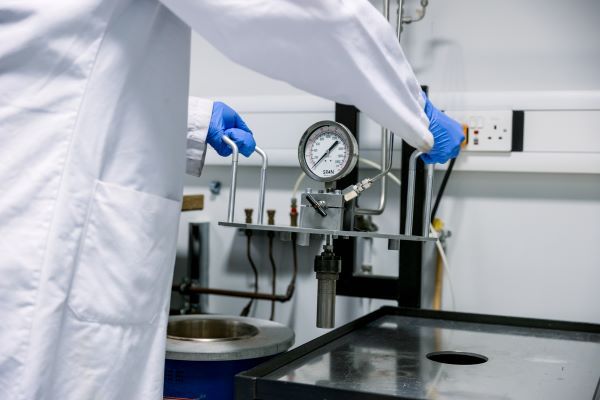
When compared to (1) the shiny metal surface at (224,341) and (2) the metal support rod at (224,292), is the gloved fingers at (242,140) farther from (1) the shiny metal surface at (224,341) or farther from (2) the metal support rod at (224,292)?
(2) the metal support rod at (224,292)

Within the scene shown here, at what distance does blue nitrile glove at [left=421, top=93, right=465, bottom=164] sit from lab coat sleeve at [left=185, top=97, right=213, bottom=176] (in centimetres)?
46

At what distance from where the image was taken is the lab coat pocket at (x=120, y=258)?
938 millimetres

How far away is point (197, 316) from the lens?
1559 millimetres

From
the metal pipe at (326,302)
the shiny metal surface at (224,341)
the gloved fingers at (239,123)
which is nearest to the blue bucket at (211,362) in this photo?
the shiny metal surface at (224,341)

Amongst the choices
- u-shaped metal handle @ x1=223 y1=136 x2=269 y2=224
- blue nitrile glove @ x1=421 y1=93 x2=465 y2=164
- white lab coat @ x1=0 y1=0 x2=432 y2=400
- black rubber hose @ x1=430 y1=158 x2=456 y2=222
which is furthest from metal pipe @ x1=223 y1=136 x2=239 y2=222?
black rubber hose @ x1=430 y1=158 x2=456 y2=222

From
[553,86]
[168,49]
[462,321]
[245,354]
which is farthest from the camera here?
[553,86]

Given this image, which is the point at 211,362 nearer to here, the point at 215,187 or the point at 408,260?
the point at 408,260

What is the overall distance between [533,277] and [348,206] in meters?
0.67

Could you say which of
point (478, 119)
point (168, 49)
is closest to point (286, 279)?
point (478, 119)

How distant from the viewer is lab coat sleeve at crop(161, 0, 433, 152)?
0.85 m

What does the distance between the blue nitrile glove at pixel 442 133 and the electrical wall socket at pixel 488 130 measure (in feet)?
1.48

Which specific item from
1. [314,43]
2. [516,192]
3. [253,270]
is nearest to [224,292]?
[253,270]

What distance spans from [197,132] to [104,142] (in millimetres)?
450

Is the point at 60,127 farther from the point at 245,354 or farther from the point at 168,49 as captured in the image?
the point at 245,354
